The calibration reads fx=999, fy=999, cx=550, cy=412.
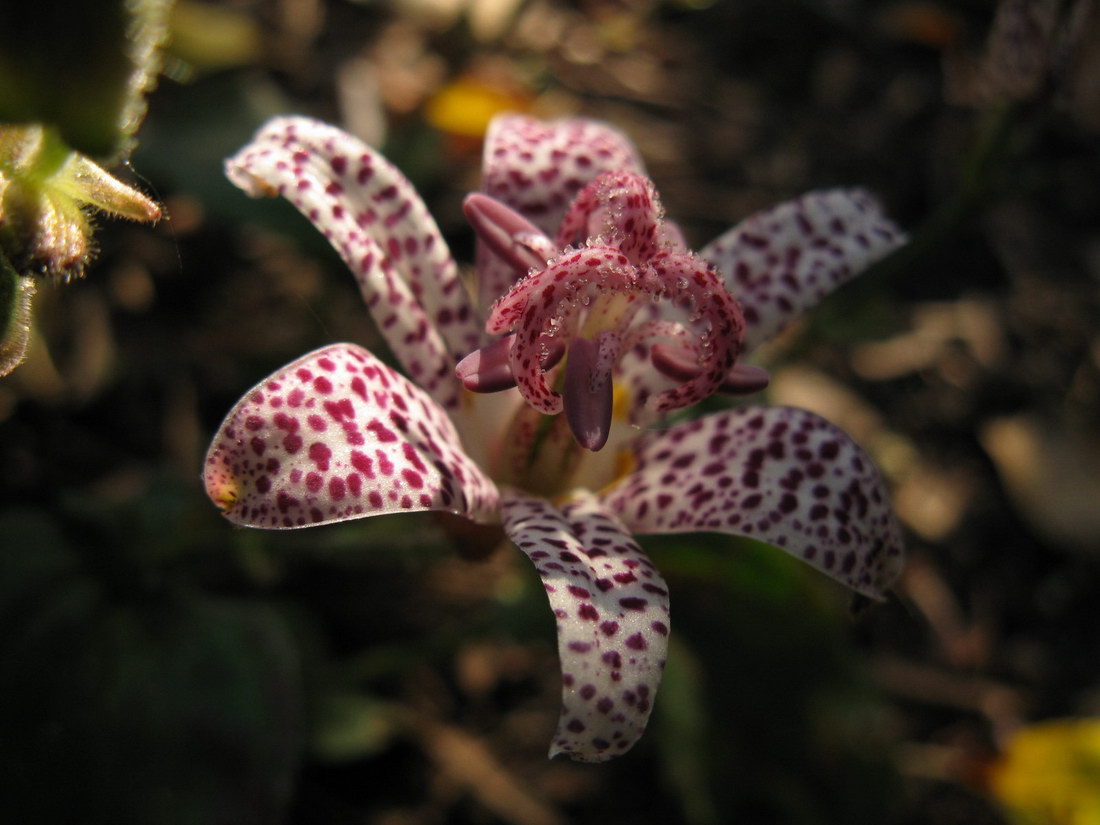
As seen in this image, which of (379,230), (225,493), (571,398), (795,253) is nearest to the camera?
(225,493)

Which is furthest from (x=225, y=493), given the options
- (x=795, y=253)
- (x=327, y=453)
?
(x=795, y=253)

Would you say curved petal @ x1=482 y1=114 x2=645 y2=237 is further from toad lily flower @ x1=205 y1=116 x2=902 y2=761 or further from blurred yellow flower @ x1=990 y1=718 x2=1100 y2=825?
blurred yellow flower @ x1=990 y1=718 x2=1100 y2=825

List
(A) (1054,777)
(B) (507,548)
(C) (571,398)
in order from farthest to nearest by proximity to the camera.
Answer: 1. (A) (1054,777)
2. (B) (507,548)
3. (C) (571,398)

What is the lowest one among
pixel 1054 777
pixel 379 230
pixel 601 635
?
pixel 1054 777

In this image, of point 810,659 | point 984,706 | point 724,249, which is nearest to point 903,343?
point 984,706

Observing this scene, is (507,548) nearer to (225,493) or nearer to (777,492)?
(777,492)

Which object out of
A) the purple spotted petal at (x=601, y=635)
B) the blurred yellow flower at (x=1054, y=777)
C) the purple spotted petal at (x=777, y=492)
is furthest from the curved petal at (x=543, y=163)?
the blurred yellow flower at (x=1054, y=777)
